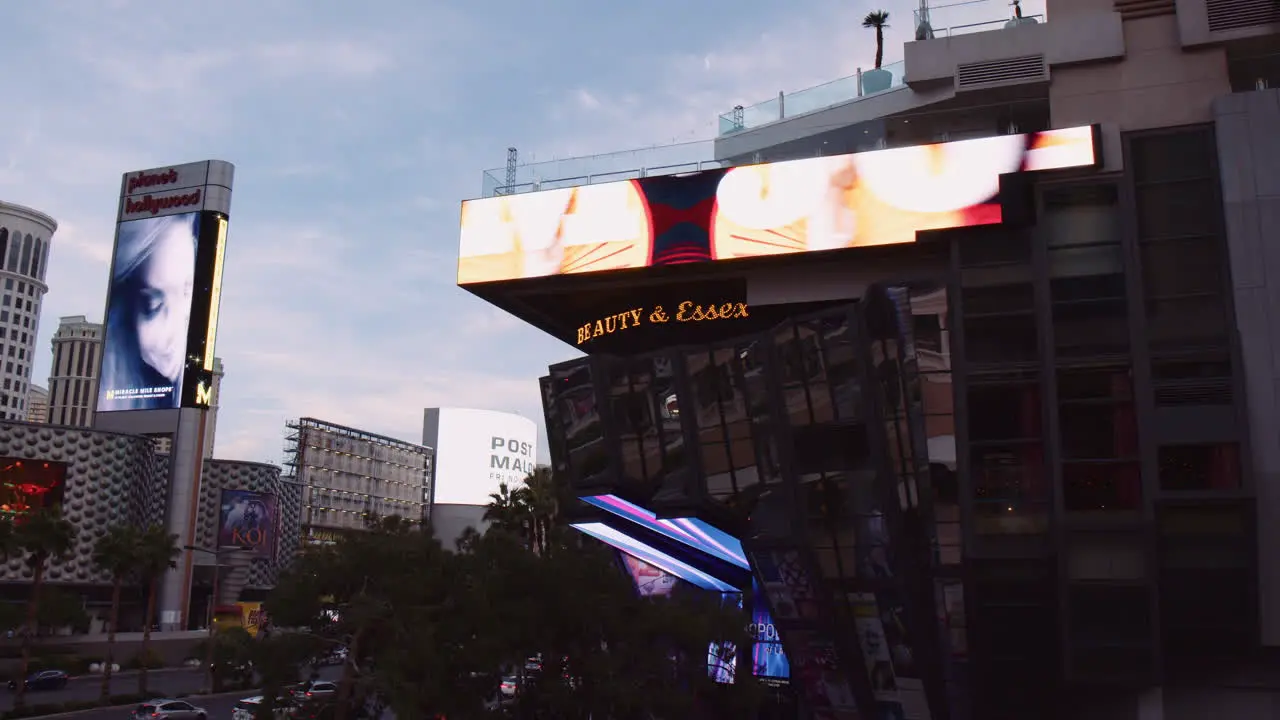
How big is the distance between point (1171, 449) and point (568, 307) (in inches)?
1033

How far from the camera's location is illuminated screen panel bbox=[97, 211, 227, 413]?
288ft

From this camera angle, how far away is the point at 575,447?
4169 centimetres

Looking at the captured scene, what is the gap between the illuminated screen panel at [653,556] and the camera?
46.6 metres

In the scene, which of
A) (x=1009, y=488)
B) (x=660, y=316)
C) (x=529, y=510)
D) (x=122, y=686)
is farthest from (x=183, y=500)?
(x=1009, y=488)

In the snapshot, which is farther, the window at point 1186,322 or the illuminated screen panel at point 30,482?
the illuminated screen panel at point 30,482

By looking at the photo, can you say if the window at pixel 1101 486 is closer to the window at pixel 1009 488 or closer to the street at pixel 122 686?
the window at pixel 1009 488

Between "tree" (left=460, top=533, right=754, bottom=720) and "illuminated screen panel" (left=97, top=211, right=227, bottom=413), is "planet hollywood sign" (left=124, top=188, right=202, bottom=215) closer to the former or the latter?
"illuminated screen panel" (left=97, top=211, right=227, bottom=413)

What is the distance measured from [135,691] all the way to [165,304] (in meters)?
37.9

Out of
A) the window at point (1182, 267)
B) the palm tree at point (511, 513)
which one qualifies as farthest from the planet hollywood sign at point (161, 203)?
the window at point (1182, 267)

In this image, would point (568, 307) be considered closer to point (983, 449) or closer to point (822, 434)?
point (822, 434)

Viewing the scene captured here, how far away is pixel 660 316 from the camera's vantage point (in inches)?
1838

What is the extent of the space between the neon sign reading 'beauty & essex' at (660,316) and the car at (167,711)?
23.2m

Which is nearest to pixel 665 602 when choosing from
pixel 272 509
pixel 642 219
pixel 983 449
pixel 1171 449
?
pixel 983 449

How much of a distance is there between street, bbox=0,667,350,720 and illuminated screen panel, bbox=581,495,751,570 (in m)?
20.6
